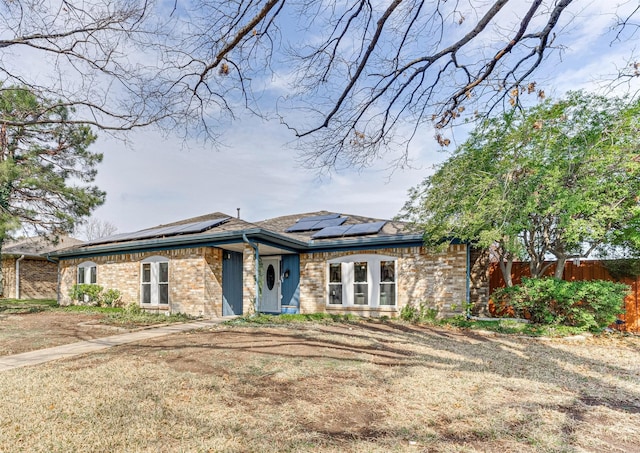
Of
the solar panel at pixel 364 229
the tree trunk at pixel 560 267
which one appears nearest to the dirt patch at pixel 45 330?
the solar panel at pixel 364 229

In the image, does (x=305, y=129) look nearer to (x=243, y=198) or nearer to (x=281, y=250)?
(x=281, y=250)

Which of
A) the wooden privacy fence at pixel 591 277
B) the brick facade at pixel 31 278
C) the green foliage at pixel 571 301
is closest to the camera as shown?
the green foliage at pixel 571 301

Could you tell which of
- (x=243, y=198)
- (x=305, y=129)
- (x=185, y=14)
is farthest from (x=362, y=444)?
(x=243, y=198)

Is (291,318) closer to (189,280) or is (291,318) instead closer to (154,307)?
(189,280)

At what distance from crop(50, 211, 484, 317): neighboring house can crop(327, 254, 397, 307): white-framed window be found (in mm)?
31

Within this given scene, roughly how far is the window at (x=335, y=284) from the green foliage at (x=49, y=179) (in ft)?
28.4

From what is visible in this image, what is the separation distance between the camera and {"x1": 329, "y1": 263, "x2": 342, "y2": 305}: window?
11.8 m

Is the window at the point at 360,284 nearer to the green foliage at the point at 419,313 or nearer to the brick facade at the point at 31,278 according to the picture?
the green foliage at the point at 419,313

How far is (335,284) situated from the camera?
11.9 m

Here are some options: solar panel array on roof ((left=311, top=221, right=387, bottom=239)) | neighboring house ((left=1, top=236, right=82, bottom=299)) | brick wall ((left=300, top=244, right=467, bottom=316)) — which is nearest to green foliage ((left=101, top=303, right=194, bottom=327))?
brick wall ((left=300, top=244, right=467, bottom=316))

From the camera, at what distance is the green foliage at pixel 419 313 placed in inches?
405

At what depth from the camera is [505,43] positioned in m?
4.04

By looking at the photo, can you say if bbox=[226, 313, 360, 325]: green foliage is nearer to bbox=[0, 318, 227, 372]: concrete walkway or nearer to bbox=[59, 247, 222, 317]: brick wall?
bbox=[0, 318, 227, 372]: concrete walkway

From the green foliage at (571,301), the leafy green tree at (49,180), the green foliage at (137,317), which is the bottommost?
the green foliage at (137,317)
